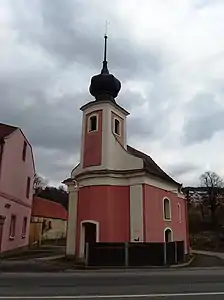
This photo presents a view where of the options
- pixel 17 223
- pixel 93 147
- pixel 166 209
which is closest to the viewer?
pixel 93 147

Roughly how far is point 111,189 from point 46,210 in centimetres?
3371

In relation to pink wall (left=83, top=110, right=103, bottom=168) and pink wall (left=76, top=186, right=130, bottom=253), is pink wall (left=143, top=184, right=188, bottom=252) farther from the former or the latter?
pink wall (left=83, top=110, right=103, bottom=168)

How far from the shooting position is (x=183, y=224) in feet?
115

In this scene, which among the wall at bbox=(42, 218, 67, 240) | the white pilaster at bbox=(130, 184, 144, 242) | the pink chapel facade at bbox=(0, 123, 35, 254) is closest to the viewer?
the white pilaster at bbox=(130, 184, 144, 242)

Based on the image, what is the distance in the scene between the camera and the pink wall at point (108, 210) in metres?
26.0

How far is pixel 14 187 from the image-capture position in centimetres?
3084

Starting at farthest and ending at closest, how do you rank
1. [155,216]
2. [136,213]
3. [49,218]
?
[49,218]
[155,216]
[136,213]

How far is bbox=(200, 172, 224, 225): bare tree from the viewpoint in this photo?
67.4 metres

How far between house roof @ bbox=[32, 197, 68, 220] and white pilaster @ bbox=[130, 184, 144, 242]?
2993cm

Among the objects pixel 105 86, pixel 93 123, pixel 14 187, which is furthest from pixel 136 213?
pixel 14 187

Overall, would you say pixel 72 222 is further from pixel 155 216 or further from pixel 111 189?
pixel 155 216

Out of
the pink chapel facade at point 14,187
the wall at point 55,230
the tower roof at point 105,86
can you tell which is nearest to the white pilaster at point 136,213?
the tower roof at point 105,86

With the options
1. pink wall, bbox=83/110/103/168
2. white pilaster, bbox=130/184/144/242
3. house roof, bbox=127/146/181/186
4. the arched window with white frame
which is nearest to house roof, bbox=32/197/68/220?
house roof, bbox=127/146/181/186

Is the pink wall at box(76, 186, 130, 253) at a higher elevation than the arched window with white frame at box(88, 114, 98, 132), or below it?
below
